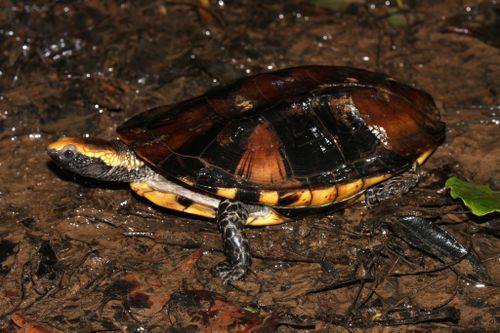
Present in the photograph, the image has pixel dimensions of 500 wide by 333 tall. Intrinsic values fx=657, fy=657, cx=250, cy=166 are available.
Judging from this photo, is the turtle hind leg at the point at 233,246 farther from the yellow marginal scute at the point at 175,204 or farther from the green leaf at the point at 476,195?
the green leaf at the point at 476,195

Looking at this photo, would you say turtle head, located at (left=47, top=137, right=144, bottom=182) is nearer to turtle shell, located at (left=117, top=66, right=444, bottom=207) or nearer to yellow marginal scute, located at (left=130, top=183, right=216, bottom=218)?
turtle shell, located at (left=117, top=66, right=444, bottom=207)

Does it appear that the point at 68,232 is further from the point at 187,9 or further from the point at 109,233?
the point at 187,9

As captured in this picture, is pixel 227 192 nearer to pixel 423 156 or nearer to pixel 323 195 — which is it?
pixel 323 195

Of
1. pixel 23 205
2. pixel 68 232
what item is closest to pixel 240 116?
pixel 68 232

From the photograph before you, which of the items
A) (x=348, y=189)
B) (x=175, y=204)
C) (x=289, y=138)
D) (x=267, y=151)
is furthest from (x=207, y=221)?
(x=348, y=189)

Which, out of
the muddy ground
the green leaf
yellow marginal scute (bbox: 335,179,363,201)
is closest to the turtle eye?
the muddy ground

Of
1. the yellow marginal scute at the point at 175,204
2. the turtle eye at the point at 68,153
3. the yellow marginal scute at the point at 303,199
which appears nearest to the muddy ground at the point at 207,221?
the yellow marginal scute at the point at 175,204
